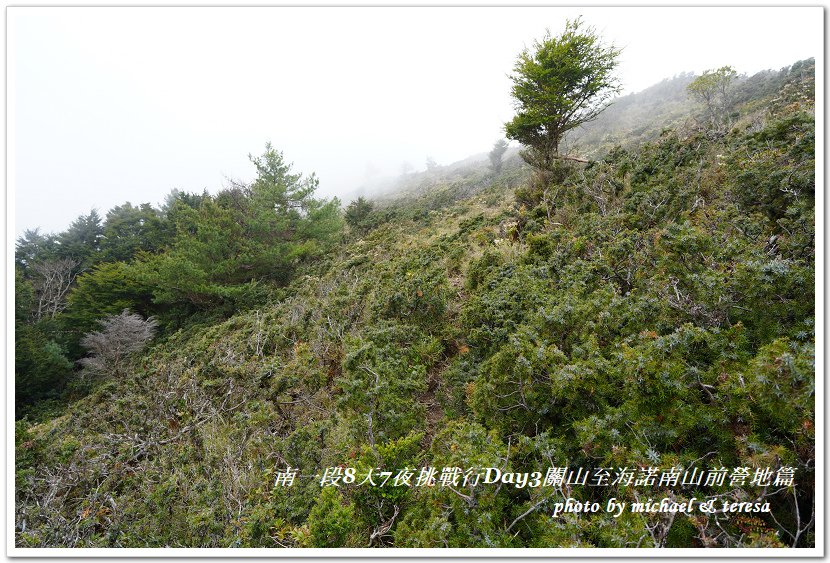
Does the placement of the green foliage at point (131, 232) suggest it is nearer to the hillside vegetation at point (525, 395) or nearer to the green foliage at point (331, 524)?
the hillside vegetation at point (525, 395)

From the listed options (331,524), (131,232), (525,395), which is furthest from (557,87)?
(131,232)

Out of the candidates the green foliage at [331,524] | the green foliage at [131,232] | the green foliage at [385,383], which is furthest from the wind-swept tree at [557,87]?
the green foliage at [131,232]

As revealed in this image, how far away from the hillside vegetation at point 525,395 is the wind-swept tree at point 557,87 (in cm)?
183

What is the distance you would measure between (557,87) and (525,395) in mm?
8415

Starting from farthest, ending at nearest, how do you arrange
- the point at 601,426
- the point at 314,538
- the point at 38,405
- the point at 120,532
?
the point at 38,405
the point at 120,532
the point at 314,538
the point at 601,426

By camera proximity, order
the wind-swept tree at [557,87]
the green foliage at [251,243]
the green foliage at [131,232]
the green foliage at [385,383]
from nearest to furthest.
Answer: the green foliage at [385,383] → the wind-swept tree at [557,87] → the green foliage at [251,243] → the green foliage at [131,232]

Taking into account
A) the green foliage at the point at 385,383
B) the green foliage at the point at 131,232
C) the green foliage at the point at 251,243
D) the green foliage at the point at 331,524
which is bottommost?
the green foliage at the point at 331,524

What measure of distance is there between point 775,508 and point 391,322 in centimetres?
390

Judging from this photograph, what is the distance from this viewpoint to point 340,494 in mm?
2578

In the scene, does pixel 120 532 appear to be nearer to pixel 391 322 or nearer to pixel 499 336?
pixel 391 322

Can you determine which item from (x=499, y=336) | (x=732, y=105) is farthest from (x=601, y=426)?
(x=732, y=105)

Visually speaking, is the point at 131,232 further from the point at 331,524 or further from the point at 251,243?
the point at 331,524

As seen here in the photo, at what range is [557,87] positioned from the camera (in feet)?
27.3

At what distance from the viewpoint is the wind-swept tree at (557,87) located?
7.96 metres
